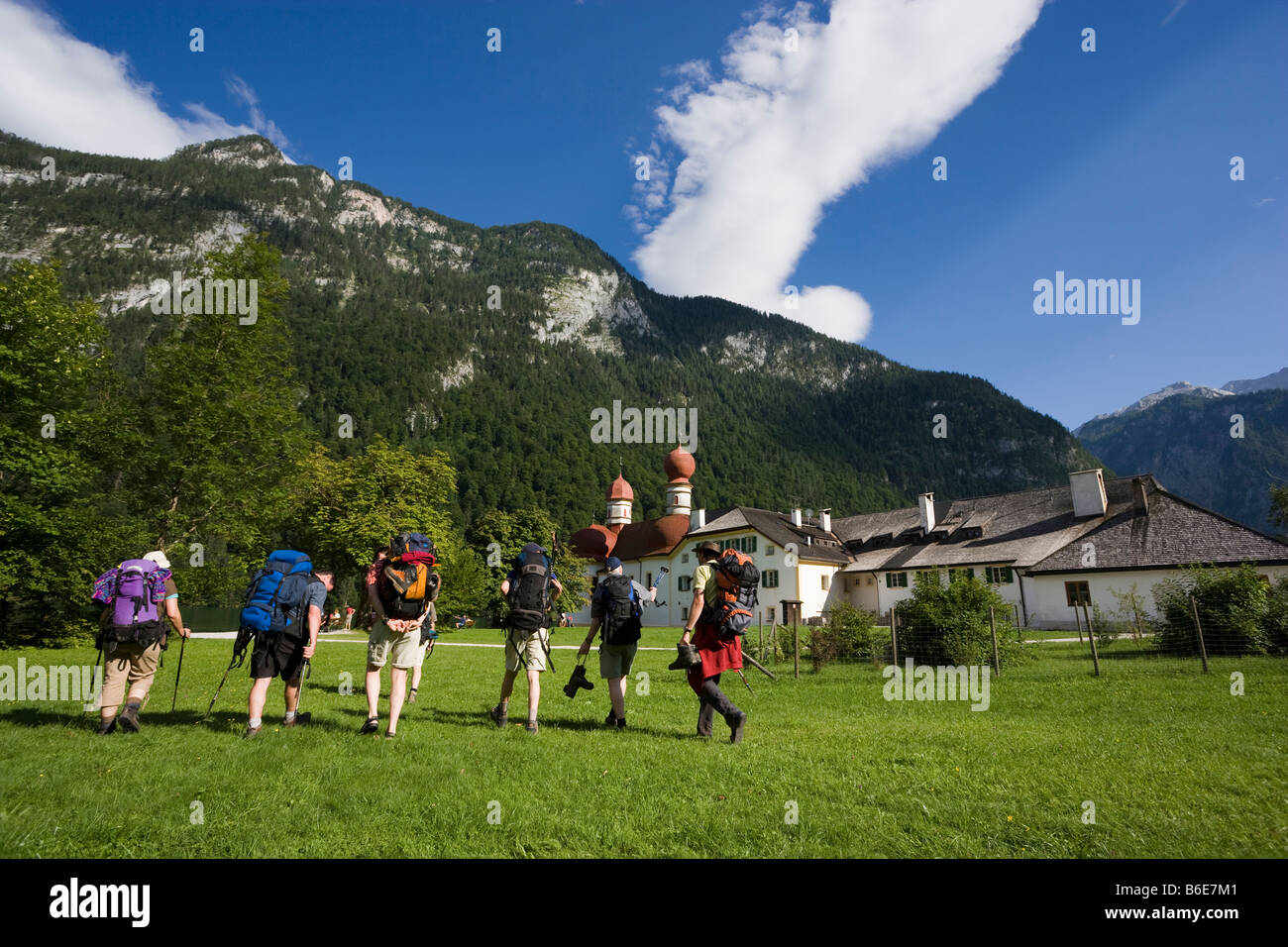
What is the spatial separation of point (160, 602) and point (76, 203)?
752 feet

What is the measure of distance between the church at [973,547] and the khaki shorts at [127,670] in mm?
14494

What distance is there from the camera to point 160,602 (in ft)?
23.1

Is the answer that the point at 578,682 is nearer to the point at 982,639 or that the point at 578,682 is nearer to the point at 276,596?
the point at 276,596

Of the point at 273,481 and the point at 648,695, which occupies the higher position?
the point at 273,481

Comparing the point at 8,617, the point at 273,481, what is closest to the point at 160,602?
the point at 273,481

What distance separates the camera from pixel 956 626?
13.8 metres

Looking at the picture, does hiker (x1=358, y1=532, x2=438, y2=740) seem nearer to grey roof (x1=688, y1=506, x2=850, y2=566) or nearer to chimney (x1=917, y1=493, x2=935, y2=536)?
grey roof (x1=688, y1=506, x2=850, y2=566)

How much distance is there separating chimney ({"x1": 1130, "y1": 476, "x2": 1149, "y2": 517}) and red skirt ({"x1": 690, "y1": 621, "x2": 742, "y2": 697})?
3532 cm

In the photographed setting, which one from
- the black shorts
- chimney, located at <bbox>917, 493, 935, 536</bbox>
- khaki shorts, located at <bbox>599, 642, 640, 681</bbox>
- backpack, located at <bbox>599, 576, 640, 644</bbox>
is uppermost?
chimney, located at <bbox>917, 493, 935, 536</bbox>

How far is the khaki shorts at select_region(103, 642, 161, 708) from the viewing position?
6684 mm

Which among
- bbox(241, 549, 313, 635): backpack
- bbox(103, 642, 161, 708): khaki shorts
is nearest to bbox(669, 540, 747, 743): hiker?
bbox(241, 549, 313, 635): backpack

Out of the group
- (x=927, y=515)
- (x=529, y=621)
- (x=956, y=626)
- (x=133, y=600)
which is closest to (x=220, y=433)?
(x=133, y=600)

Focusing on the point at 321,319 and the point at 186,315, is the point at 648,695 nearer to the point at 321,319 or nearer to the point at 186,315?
the point at 186,315
